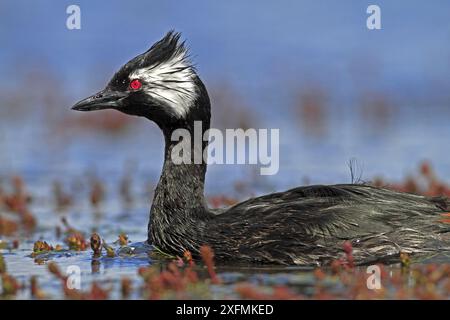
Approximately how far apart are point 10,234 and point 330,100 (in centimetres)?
1245

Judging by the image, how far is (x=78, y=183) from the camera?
15.4m

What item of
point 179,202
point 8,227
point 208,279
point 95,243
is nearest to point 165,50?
point 179,202

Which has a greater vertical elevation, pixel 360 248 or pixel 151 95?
pixel 151 95

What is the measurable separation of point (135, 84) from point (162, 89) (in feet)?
0.98

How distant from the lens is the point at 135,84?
10859mm

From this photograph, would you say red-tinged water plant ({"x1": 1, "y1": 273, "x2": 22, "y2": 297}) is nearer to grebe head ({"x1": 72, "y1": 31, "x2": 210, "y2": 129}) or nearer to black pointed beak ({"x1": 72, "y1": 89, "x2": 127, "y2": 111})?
grebe head ({"x1": 72, "y1": 31, "x2": 210, "y2": 129})

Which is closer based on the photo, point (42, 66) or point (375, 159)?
point (375, 159)

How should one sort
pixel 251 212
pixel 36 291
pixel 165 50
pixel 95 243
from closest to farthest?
pixel 36 291
pixel 251 212
pixel 95 243
pixel 165 50

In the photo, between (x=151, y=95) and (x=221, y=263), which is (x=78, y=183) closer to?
(x=151, y=95)

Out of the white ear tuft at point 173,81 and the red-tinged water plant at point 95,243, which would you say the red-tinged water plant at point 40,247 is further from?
the white ear tuft at point 173,81

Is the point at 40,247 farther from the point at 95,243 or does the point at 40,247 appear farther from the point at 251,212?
the point at 251,212

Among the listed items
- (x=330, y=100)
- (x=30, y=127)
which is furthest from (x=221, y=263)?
(x=330, y=100)

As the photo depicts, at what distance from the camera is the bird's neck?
34.0 feet

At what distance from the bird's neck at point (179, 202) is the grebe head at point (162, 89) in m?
0.15
